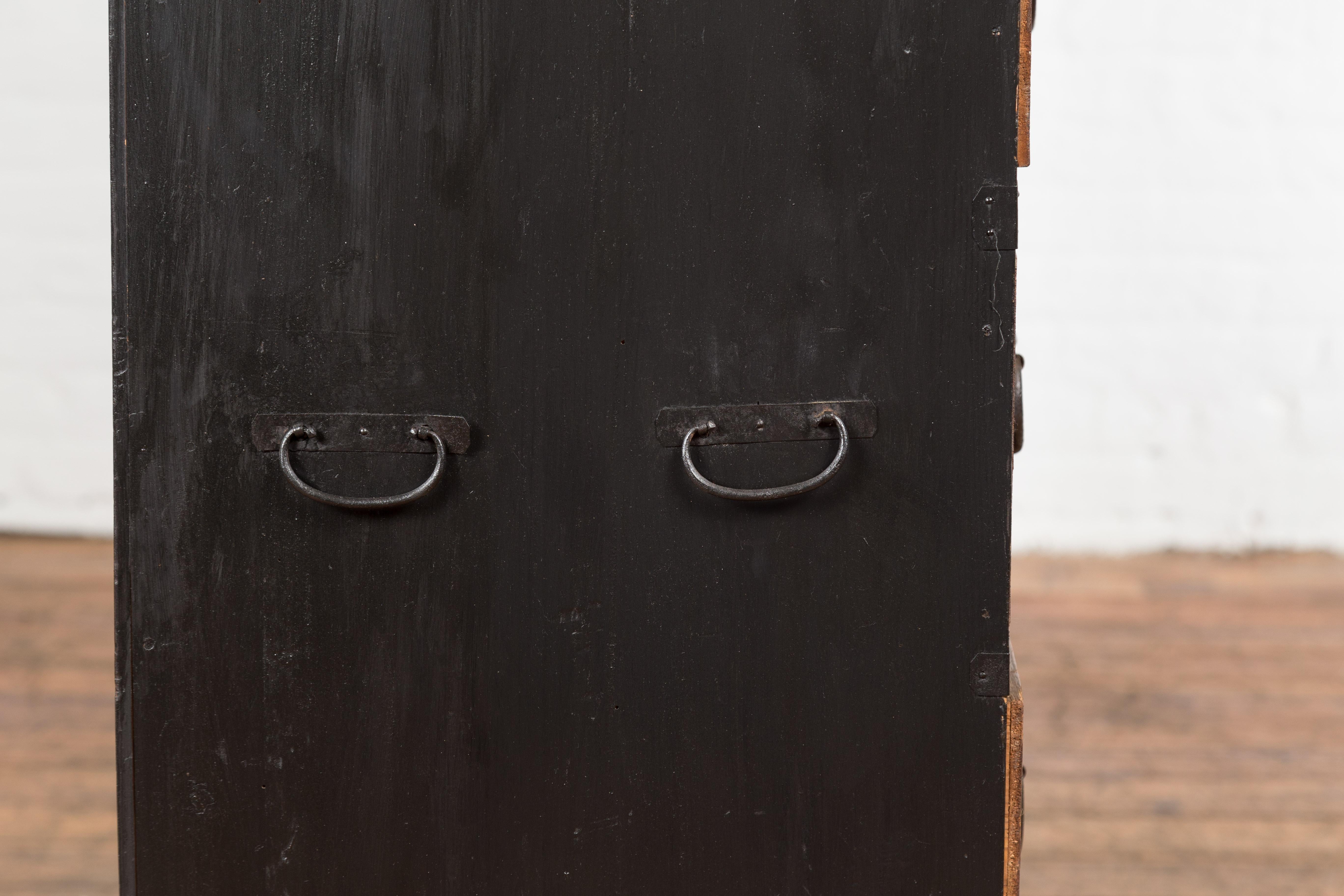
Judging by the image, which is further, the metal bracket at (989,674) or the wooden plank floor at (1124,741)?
the wooden plank floor at (1124,741)

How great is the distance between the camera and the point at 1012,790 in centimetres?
95

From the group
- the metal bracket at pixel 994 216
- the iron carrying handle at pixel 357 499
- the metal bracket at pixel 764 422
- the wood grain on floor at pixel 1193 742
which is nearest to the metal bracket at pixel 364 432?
the iron carrying handle at pixel 357 499

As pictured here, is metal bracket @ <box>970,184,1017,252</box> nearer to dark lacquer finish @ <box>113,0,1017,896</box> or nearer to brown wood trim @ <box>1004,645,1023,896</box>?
dark lacquer finish @ <box>113,0,1017,896</box>

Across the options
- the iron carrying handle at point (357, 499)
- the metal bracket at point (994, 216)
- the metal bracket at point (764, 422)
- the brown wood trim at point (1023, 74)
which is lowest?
the iron carrying handle at point (357, 499)

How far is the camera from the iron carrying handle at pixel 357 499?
878mm

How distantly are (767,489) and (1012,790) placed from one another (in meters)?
0.33

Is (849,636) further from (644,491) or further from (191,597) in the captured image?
(191,597)

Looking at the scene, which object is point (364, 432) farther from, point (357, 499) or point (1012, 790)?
point (1012, 790)

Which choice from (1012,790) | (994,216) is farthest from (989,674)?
(994,216)

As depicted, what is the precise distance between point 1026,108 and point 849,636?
437 mm

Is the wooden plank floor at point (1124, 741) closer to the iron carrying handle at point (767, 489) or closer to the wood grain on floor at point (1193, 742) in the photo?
the wood grain on floor at point (1193, 742)

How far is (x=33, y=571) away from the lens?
2.36 meters

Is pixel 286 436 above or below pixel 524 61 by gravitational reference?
below

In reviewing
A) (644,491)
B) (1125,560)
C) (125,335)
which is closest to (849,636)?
(644,491)
